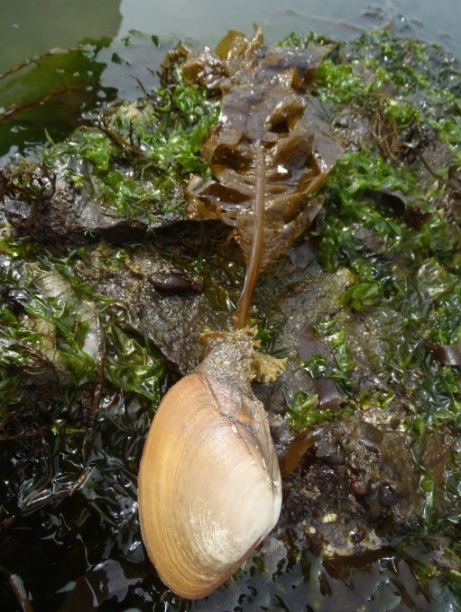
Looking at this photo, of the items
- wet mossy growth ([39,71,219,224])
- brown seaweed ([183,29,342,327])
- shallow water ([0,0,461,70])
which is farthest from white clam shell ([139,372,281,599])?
shallow water ([0,0,461,70])

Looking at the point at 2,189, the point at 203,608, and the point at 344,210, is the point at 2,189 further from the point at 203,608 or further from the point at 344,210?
the point at 203,608

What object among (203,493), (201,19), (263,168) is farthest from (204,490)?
(201,19)

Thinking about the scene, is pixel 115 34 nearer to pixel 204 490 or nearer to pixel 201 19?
pixel 201 19

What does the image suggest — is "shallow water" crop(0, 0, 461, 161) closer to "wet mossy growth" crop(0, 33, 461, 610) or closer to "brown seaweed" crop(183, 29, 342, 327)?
"wet mossy growth" crop(0, 33, 461, 610)

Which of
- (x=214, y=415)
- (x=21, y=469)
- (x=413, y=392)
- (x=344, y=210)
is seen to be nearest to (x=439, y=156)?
(x=344, y=210)

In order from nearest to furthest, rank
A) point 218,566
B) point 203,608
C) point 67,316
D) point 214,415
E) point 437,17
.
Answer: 1. point 218,566
2. point 214,415
3. point 203,608
4. point 67,316
5. point 437,17

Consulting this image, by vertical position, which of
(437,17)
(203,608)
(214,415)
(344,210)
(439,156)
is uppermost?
(437,17)
